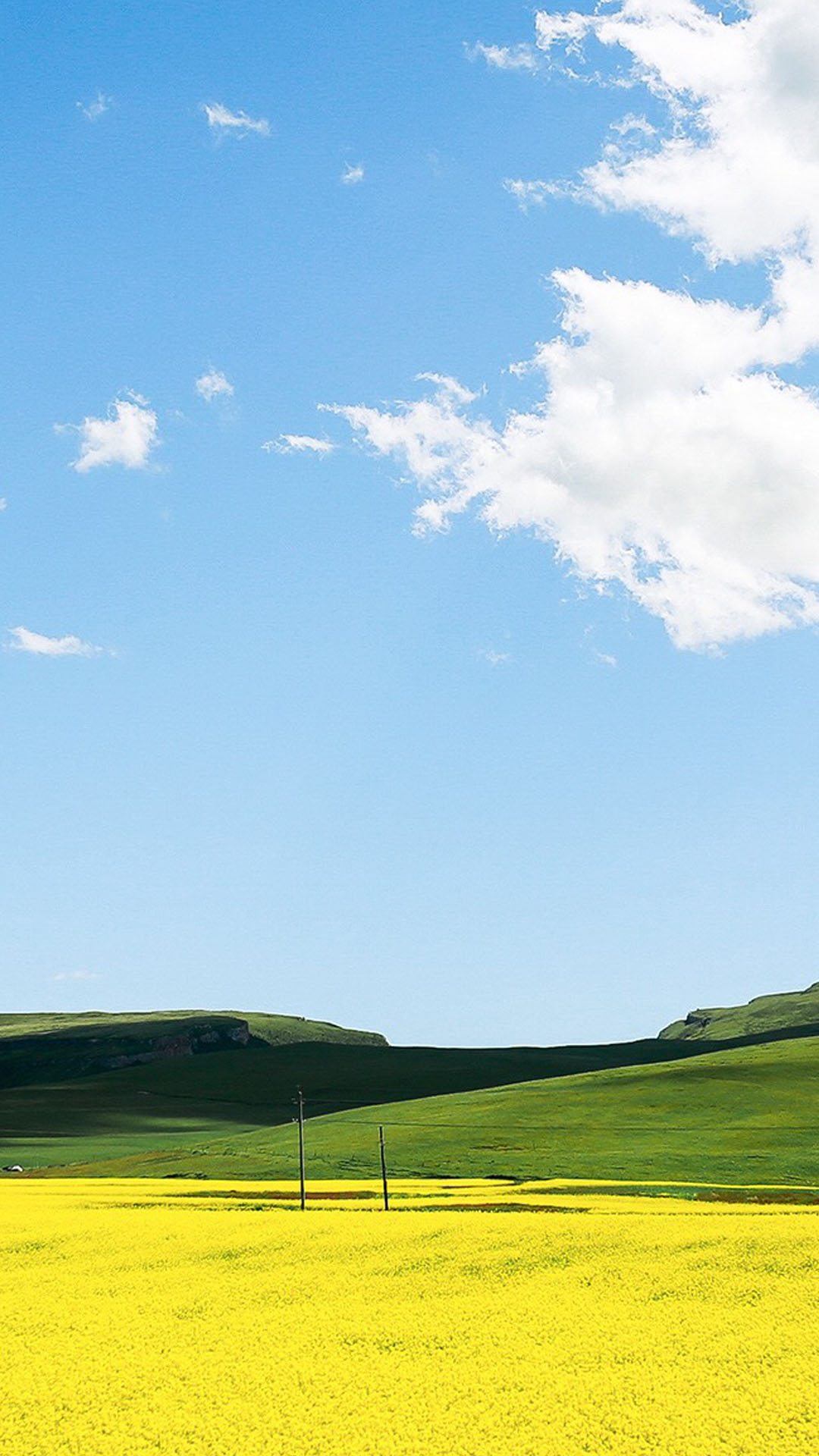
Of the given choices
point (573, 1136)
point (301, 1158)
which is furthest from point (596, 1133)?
point (301, 1158)

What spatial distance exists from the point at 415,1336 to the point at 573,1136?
274 ft

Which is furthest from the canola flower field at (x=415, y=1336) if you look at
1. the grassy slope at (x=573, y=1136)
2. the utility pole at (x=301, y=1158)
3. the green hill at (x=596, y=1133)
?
the grassy slope at (x=573, y=1136)

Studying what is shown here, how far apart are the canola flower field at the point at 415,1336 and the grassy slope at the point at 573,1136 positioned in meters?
44.9

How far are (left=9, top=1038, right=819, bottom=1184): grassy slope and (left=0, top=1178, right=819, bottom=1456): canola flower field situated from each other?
44.9 m

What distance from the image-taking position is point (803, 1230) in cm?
4203

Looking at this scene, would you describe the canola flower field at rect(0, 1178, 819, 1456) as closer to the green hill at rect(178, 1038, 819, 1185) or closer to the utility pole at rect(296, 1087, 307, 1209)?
the utility pole at rect(296, 1087, 307, 1209)

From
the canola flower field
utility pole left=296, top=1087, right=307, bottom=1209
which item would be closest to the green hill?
utility pole left=296, top=1087, right=307, bottom=1209

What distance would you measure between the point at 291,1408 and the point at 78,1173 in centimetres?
9029

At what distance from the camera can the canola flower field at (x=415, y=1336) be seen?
73.3 ft

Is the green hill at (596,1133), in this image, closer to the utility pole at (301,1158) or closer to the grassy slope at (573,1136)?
the grassy slope at (573,1136)

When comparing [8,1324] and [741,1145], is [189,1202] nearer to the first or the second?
[8,1324]

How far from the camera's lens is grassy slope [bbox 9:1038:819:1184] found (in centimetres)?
9125

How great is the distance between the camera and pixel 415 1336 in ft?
94.7

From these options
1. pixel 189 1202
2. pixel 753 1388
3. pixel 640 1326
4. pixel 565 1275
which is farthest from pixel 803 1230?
pixel 189 1202
